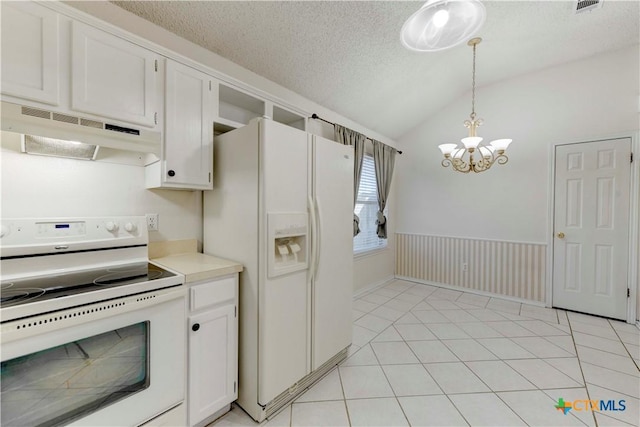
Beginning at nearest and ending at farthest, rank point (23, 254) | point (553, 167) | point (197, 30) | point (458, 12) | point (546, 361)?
point (23, 254) < point (458, 12) < point (197, 30) < point (546, 361) < point (553, 167)

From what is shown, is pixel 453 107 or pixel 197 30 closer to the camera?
pixel 197 30

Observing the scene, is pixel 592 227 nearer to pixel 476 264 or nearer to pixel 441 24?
pixel 476 264

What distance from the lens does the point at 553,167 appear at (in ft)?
10.7

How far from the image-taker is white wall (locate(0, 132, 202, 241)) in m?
1.32

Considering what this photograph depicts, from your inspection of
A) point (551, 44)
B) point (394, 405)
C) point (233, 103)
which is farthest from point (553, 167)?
point (233, 103)

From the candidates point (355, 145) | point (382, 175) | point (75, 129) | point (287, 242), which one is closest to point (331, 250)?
point (287, 242)

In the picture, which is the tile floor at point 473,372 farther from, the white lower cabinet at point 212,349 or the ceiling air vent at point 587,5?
the ceiling air vent at point 587,5

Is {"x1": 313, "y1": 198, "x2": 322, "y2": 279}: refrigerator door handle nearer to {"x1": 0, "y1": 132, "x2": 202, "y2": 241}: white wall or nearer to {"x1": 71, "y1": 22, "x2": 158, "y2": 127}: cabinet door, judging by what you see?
{"x1": 0, "y1": 132, "x2": 202, "y2": 241}: white wall

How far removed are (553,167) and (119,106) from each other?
4.52 metres

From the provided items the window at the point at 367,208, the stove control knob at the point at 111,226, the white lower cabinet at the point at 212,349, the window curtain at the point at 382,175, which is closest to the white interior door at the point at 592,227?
the window curtain at the point at 382,175

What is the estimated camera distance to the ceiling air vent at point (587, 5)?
219 cm

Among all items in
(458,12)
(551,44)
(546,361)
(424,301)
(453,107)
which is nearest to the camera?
(458,12)

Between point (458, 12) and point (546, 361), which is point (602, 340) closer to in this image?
point (546, 361)

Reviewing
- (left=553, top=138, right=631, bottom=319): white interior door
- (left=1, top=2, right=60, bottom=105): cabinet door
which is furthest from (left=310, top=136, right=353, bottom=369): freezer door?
(left=553, top=138, right=631, bottom=319): white interior door
